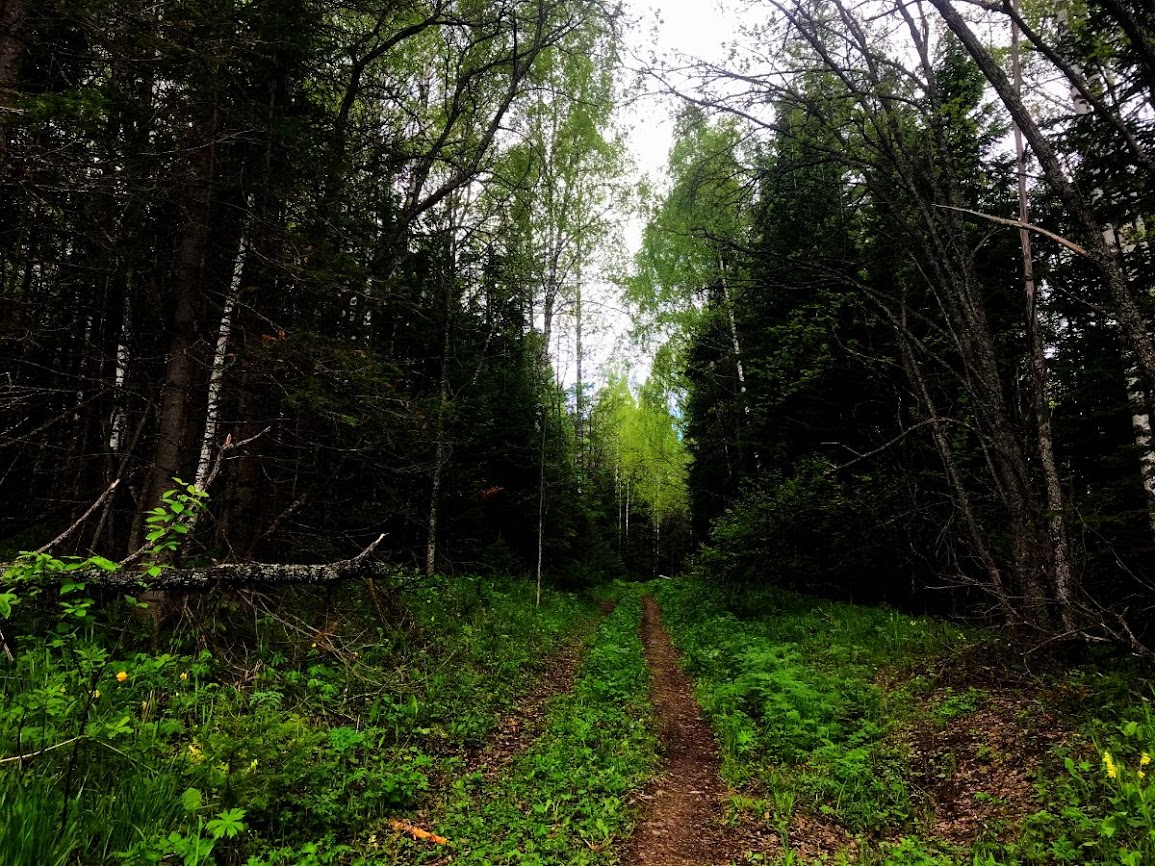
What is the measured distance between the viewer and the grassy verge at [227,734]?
107 inches

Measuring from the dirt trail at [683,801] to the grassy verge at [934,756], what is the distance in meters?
0.24

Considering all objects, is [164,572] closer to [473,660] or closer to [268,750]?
[268,750]

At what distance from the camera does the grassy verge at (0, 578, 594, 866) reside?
2.73 m

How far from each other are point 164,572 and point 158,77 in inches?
214

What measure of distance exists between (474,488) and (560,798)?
8889mm

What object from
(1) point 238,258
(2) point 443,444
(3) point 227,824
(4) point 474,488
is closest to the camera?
(3) point 227,824

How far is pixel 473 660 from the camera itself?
7.43 metres

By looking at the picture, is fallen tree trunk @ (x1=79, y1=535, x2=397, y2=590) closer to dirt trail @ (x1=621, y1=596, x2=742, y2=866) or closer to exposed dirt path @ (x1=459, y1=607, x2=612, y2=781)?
exposed dirt path @ (x1=459, y1=607, x2=612, y2=781)

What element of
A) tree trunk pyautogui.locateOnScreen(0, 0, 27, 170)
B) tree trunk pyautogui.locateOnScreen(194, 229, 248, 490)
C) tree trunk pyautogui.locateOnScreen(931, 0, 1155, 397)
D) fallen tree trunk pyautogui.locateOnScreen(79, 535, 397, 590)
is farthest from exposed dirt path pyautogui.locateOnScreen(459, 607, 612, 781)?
tree trunk pyautogui.locateOnScreen(0, 0, 27, 170)

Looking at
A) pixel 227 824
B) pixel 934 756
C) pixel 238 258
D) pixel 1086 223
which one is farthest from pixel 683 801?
pixel 238 258

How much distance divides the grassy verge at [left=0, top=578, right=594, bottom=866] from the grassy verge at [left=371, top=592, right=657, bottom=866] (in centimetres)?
47

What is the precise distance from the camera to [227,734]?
3.90m

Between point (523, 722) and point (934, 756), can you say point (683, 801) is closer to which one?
point (523, 722)

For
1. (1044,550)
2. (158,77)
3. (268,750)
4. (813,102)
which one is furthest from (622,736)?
(158,77)
